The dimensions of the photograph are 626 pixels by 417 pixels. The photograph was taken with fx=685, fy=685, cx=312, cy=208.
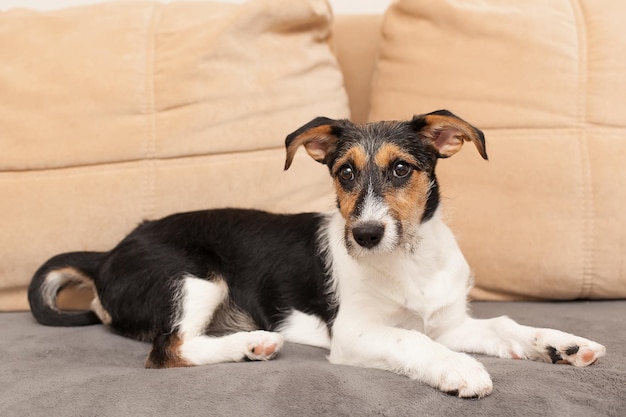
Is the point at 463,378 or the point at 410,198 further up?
the point at 410,198

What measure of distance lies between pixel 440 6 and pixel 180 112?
1232 mm

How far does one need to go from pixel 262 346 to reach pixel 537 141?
143cm

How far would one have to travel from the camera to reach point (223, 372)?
77.3 inches

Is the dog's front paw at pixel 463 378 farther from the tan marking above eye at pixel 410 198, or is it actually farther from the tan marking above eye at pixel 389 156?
the tan marking above eye at pixel 389 156

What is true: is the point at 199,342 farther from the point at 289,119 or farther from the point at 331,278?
the point at 289,119

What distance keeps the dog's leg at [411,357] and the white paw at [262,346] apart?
0.20 meters

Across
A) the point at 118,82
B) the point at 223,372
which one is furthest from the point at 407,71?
the point at 223,372

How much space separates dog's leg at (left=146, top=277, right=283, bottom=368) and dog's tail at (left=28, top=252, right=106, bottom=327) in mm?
482

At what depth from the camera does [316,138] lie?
2426 mm

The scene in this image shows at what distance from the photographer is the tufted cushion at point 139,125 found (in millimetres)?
2930

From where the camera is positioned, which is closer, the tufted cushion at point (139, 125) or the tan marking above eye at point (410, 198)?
the tan marking above eye at point (410, 198)

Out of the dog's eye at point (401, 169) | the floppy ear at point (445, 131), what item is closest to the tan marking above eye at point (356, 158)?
the dog's eye at point (401, 169)

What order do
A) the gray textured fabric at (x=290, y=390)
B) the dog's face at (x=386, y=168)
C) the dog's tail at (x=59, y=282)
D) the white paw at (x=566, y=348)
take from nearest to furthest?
the gray textured fabric at (x=290, y=390)
the white paw at (x=566, y=348)
the dog's face at (x=386, y=168)
the dog's tail at (x=59, y=282)

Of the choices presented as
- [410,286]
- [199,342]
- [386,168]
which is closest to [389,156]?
[386,168]
